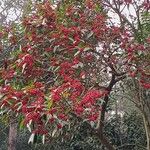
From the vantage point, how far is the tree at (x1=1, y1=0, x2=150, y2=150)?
5.43 metres

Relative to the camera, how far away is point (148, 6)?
782 centimetres

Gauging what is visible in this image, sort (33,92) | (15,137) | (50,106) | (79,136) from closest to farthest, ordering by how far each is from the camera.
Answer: (50,106) < (33,92) < (79,136) < (15,137)

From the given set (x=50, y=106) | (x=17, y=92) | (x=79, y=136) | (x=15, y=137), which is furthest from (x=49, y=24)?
(x=15, y=137)

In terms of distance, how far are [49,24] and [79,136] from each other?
5604 mm

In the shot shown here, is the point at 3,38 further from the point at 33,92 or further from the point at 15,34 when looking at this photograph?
the point at 33,92

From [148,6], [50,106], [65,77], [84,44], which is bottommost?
[50,106]

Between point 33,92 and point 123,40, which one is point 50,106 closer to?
point 33,92

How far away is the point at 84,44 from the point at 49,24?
0.82m

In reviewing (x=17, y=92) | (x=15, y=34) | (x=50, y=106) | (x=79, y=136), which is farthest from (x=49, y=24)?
(x=79, y=136)

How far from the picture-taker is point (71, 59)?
6.34 metres

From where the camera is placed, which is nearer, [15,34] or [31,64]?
[31,64]

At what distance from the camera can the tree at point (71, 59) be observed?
17.8ft

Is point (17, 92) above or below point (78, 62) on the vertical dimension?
below

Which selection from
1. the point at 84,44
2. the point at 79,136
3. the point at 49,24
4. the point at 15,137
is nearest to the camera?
the point at 84,44
